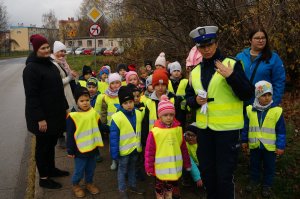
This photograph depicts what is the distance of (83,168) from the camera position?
432 cm

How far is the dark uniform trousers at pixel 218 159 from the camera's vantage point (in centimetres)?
339

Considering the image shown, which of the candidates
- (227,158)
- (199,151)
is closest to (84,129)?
(199,151)

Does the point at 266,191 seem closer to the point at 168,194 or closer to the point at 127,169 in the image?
the point at 168,194

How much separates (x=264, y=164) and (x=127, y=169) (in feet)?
5.93

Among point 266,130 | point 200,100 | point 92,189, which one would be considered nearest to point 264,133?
point 266,130

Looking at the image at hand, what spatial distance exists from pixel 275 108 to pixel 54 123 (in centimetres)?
299

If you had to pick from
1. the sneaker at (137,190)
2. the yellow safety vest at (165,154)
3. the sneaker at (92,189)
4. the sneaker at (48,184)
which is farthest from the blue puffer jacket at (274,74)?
the sneaker at (48,184)

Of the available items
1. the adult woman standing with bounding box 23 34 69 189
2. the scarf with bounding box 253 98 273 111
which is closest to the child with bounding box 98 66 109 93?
the adult woman standing with bounding box 23 34 69 189

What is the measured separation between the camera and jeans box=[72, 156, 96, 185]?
4293mm

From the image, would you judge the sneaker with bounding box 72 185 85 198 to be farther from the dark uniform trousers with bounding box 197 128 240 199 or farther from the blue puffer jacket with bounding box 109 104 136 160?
the dark uniform trousers with bounding box 197 128 240 199

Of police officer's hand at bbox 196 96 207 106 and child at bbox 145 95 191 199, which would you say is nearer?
police officer's hand at bbox 196 96 207 106

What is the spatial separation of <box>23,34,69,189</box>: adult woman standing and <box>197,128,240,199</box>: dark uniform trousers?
7.04ft

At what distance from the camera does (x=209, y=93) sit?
3363 millimetres

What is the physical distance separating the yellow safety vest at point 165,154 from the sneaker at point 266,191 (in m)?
1.24
